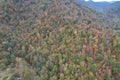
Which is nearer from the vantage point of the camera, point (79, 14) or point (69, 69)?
point (69, 69)

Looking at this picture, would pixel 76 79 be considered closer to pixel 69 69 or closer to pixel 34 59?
pixel 69 69

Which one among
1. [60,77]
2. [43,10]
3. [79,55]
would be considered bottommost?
[60,77]

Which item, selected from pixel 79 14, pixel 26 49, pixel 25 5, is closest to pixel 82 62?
pixel 26 49

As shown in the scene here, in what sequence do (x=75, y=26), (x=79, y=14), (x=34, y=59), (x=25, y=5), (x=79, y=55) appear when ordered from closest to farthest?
(x=79, y=55) < (x=34, y=59) < (x=75, y=26) < (x=79, y=14) < (x=25, y=5)

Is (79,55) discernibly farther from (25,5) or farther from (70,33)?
(25,5)

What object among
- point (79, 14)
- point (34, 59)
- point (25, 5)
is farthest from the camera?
point (25, 5)

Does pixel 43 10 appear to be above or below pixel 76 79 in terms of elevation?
above
